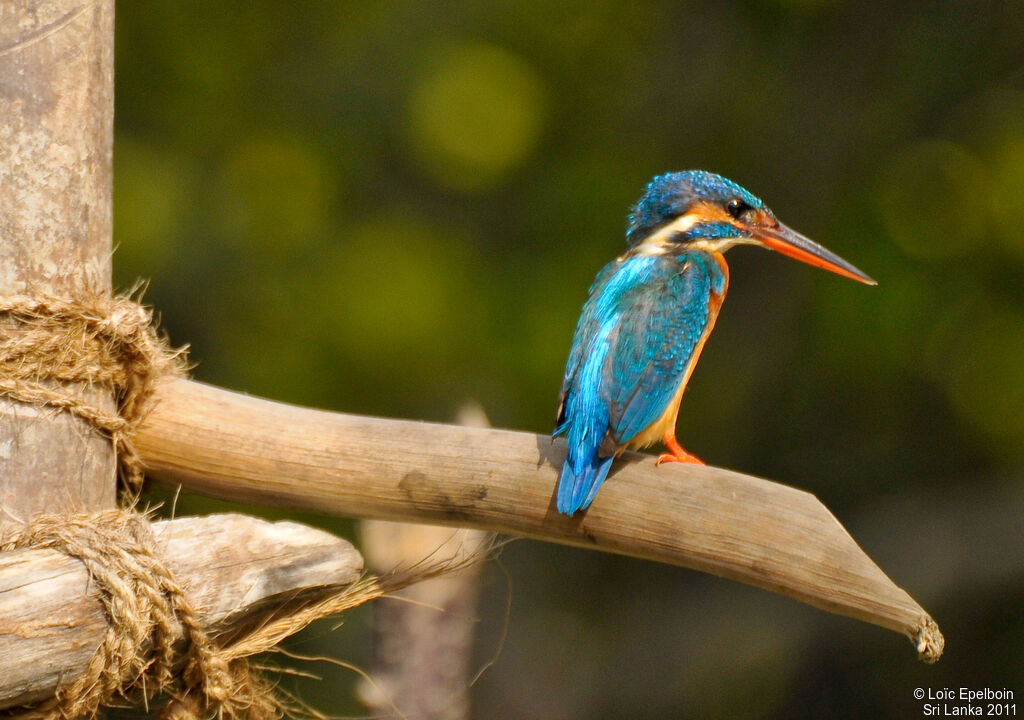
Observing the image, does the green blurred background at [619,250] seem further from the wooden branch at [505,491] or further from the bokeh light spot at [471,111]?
the wooden branch at [505,491]

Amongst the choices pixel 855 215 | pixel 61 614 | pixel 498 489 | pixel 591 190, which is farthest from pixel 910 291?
pixel 61 614

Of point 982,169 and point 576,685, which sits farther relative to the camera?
point 576,685

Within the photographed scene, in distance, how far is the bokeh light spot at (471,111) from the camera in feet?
19.5

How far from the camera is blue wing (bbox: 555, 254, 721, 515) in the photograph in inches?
89.2

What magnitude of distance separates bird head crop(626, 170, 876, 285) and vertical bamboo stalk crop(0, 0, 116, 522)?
131 cm

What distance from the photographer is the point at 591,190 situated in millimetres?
5836

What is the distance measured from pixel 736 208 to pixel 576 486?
3.59 ft

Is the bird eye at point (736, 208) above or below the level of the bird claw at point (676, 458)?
above

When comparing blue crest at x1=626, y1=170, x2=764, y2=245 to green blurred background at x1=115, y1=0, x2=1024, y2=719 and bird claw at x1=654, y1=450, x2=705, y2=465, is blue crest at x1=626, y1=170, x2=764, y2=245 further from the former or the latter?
green blurred background at x1=115, y1=0, x2=1024, y2=719

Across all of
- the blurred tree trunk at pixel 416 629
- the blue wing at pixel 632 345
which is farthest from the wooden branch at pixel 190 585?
the blurred tree trunk at pixel 416 629

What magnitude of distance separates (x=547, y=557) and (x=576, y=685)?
62 centimetres

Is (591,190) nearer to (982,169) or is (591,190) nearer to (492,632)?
(982,169)

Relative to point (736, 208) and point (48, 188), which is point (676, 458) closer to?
point (736, 208)

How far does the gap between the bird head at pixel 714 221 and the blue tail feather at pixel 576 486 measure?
955 mm
